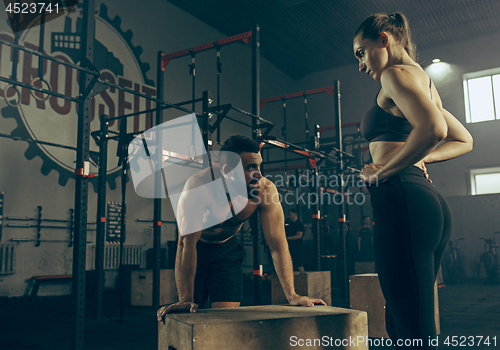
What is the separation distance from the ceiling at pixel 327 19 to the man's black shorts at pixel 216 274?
7.52 meters

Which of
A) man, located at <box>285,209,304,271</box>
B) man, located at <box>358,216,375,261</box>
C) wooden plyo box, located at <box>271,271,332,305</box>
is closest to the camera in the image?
wooden plyo box, located at <box>271,271,332,305</box>

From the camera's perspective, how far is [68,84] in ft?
20.6

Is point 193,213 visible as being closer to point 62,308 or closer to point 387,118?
point 387,118

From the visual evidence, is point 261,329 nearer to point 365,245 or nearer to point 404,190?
point 404,190

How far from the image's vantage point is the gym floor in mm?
3021

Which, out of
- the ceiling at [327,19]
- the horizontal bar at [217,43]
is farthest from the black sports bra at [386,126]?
the ceiling at [327,19]

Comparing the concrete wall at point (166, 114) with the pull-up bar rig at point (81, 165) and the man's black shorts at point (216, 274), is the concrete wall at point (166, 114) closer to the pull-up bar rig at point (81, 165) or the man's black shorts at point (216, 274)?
the pull-up bar rig at point (81, 165)

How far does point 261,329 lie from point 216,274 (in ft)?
3.18

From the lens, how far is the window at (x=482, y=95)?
33.6ft

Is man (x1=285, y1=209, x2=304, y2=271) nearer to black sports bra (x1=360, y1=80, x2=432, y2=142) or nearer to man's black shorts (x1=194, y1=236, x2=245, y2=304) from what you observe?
man's black shorts (x1=194, y1=236, x2=245, y2=304)

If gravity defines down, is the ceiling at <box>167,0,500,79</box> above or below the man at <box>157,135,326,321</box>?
above

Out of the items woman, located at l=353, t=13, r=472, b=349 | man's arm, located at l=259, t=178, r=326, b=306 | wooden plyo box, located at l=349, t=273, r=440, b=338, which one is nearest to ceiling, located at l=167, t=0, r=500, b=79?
wooden plyo box, located at l=349, t=273, r=440, b=338

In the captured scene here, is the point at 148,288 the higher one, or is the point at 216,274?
the point at 216,274

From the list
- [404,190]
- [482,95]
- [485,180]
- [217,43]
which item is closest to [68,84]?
[217,43]
